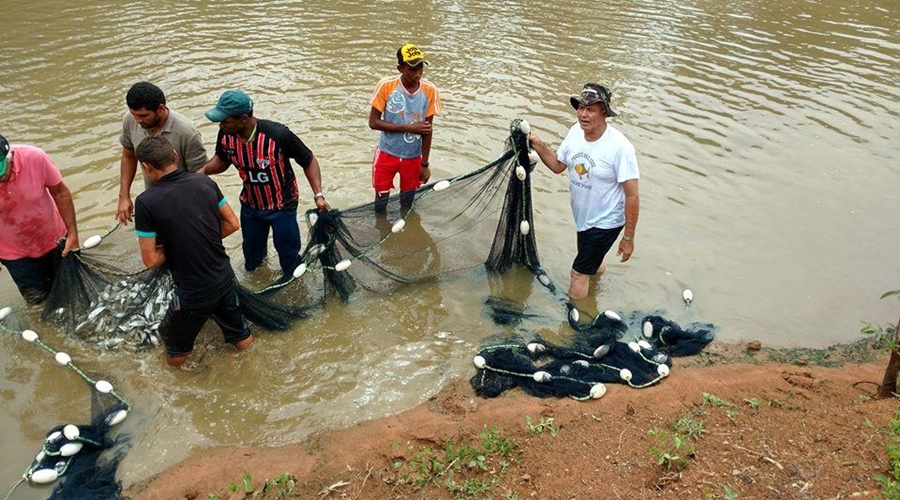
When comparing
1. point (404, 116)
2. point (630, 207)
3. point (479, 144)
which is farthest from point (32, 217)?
point (479, 144)

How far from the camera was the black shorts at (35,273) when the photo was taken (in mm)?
4889

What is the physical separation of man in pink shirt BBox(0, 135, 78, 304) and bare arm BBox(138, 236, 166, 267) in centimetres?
126

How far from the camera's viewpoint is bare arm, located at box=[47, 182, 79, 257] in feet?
15.3

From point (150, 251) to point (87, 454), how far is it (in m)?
1.50

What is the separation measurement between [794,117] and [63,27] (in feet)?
45.0

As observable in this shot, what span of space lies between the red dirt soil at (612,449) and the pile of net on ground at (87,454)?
9.5 inches

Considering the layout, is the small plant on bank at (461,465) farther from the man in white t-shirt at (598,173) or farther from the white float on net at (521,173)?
the white float on net at (521,173)

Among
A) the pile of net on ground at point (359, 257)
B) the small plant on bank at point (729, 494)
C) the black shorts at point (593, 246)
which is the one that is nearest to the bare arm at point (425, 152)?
the pile of net on ground at point (359, 257)

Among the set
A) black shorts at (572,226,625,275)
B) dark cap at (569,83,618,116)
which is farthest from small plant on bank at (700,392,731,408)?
dark cap at (569,83,618,116)

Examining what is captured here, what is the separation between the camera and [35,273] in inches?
197

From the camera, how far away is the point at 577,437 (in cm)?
392

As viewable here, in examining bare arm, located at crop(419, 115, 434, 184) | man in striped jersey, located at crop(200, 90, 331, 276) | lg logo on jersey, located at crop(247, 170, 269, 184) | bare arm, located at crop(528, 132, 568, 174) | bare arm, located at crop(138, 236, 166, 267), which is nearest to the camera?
bare arm, located at crop(138, 236, 166, 267)

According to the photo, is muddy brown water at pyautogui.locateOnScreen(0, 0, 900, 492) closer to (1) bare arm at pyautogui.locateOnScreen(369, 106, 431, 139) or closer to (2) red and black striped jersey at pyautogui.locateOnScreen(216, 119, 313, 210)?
(2) red and black striped jersey at pyautogui.locateOnScreen(216, 119, 313, 210)

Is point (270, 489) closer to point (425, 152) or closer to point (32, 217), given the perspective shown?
point (32, 217)
